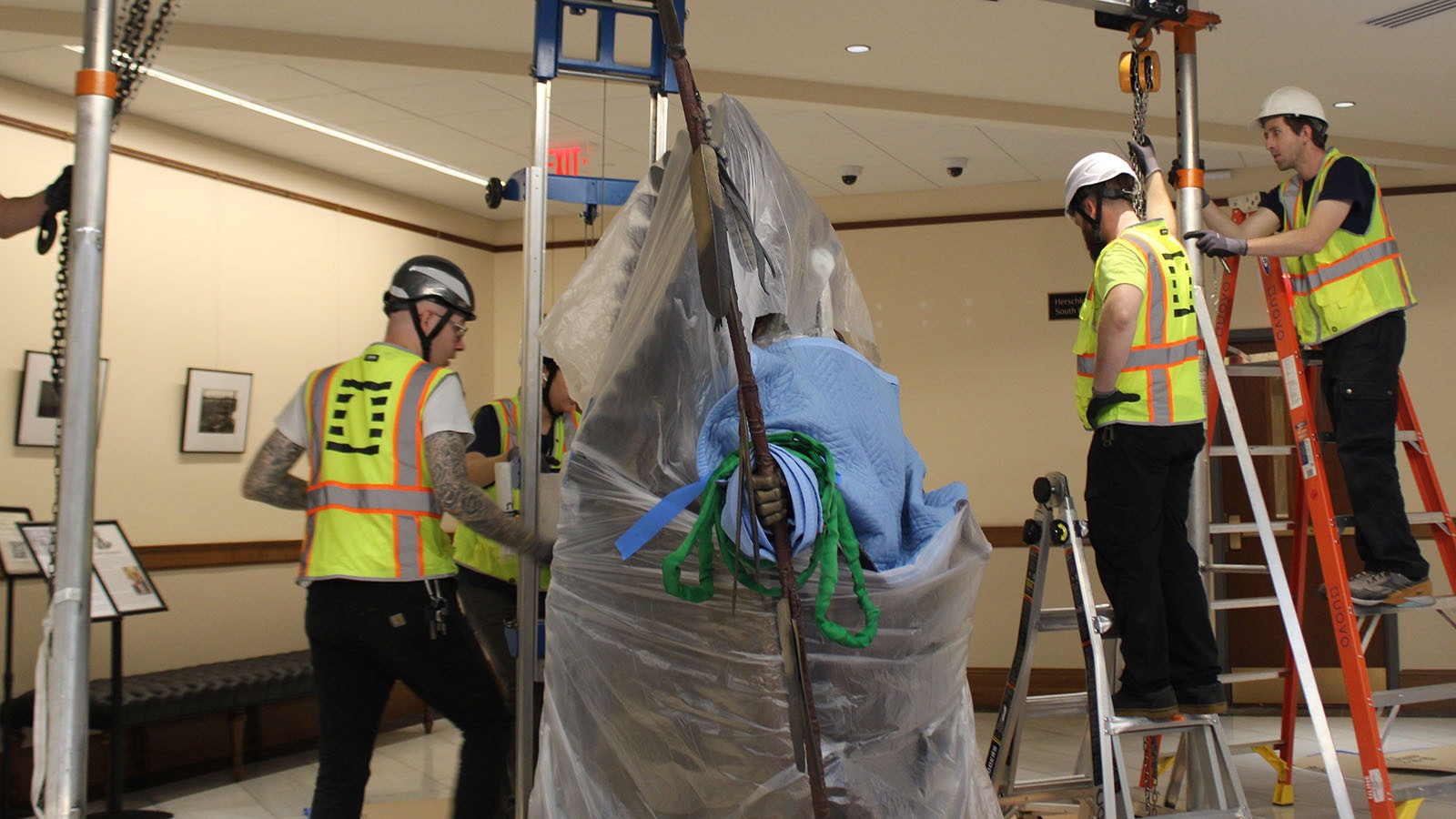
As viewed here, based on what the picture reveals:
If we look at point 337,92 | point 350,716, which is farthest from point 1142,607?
point 337,92

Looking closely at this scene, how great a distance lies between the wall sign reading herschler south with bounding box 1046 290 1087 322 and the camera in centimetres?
608

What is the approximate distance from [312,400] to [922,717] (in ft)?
4.92

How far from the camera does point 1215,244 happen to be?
283 centimetres

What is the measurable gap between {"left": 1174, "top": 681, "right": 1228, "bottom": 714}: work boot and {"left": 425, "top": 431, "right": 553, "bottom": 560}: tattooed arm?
156cm

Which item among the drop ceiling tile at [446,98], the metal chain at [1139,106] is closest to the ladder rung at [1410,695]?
the metal chain at [1139,106]

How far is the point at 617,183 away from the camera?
7.77 ft

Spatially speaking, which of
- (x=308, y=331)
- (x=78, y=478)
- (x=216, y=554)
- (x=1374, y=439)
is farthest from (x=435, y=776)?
(x=1374, y=439)

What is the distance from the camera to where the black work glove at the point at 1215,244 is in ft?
9.30

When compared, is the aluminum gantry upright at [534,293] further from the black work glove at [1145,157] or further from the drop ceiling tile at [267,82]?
the drop ceiling tile at [267,82]

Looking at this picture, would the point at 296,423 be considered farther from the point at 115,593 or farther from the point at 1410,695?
the point at 1410,695

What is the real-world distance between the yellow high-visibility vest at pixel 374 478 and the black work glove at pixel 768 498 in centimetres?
131

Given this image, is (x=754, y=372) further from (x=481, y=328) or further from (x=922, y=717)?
(x=481, y=328)

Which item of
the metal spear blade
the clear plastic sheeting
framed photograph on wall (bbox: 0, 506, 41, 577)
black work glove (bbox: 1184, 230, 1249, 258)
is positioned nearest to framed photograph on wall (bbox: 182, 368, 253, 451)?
framed photograph on wall (bbox: 0, 506, 41, 577)

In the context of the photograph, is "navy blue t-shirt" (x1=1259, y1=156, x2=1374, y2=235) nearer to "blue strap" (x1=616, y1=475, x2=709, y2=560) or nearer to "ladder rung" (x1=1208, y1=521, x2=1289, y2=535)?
"ladder rung" (x1=1208, y1=521, x2=1289, y2=535)
